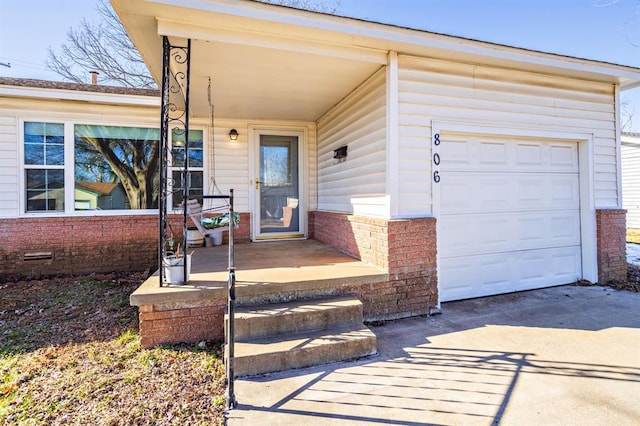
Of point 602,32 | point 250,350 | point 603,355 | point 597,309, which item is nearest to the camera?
point 250,350

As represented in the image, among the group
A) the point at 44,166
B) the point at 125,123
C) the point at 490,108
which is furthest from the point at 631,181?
the point at 44,166

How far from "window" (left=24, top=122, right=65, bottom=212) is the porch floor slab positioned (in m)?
2.94

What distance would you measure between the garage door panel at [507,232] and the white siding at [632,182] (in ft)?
31.8

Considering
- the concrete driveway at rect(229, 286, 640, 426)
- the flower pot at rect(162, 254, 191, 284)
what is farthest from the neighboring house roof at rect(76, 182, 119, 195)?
the concrete driveway at rect(229, 286, 640, 426)

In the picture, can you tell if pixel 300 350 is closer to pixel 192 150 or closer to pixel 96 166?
pixel 192 150

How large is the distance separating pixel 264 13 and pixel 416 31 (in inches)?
63.9

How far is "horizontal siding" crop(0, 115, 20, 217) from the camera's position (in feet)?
17.1

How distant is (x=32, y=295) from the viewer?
4492mm

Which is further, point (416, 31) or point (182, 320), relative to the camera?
point (416, 31)

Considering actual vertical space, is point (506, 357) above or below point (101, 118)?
below

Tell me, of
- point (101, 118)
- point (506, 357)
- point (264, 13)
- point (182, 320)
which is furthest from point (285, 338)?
point (101, 118)

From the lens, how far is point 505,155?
4352 mm

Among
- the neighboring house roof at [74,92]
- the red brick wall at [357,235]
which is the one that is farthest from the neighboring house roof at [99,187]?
the red brick wall at [357,235]

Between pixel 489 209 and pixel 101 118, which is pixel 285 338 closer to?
pixel 489 209
